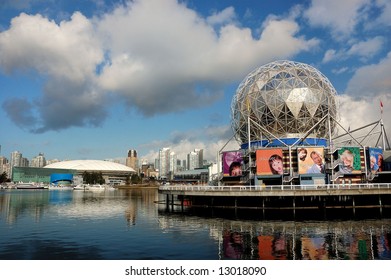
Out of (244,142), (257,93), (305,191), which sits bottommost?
(305,191)

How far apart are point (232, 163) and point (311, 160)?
17577 millimetres

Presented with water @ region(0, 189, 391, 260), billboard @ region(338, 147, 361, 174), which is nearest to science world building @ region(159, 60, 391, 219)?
billboard @ region(338, 147, 361, 174)

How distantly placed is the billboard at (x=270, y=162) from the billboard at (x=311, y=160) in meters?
3.77

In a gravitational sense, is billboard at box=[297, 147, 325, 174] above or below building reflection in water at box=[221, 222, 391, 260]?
above

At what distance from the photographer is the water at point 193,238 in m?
28.3

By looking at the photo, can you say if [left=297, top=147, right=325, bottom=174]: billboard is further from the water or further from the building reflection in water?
the building reflection in water

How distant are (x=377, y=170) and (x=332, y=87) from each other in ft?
87.2

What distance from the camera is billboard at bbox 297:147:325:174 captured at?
68000 millimetres

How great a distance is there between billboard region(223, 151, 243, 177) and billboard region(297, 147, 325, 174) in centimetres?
1376

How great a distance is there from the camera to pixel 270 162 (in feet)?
230
